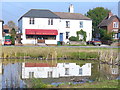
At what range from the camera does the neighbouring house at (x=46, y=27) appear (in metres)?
54.7

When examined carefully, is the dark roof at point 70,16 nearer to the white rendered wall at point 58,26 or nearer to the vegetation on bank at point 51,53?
the white rendered wall at point 58,26

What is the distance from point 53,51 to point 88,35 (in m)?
24.8

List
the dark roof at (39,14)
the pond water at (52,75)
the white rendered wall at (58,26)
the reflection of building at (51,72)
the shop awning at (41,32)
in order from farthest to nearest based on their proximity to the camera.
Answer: the dark roof at (39,14)
the white rendered wall at (58,26)
the shop awning at (41,32)
the reflection of building at (51,72)
the pond water at (52,75)

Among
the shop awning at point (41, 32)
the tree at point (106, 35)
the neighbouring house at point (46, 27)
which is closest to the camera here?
the shop awning at point (41, 32)

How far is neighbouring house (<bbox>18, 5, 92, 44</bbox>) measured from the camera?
54.7 meters

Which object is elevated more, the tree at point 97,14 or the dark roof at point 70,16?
the tree at point 97,14

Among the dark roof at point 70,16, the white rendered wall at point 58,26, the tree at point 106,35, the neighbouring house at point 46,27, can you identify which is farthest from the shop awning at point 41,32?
the tree at point 106,35

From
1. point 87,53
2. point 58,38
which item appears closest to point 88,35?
point 58,38

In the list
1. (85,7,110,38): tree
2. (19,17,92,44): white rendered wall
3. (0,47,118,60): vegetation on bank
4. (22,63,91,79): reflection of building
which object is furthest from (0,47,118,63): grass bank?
(85,7,110,38): tree

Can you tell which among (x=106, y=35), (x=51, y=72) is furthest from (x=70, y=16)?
(x=51, y=72)

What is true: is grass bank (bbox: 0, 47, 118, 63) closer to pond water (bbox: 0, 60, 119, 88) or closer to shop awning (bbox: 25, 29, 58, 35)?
pond water (bbox: 0, 60, 119, 88)

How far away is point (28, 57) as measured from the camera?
35.5 m

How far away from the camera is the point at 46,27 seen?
55.5 meters

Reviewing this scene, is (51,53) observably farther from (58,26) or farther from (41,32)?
(58,26)
